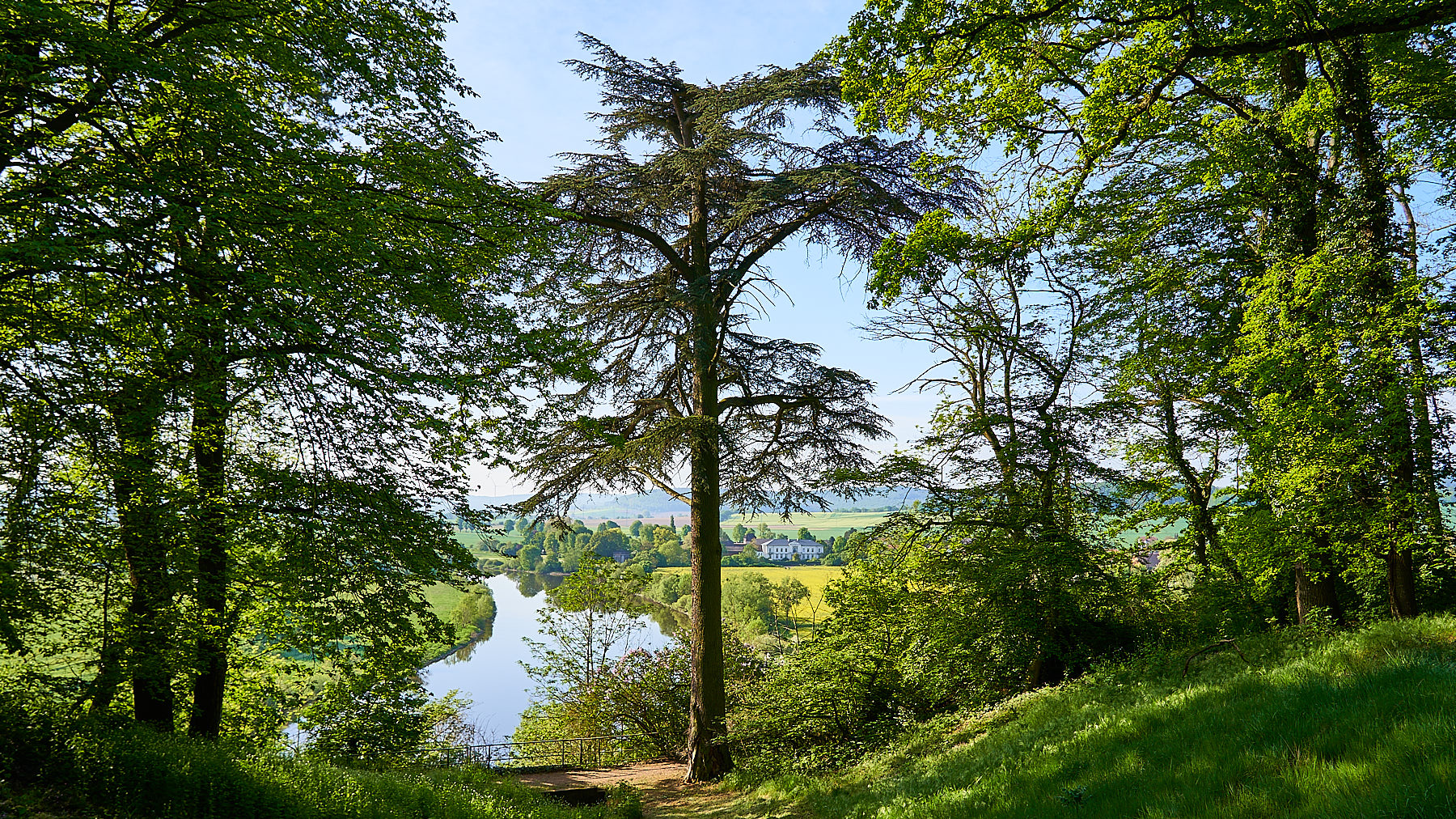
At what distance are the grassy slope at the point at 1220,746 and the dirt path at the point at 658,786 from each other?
2164mm

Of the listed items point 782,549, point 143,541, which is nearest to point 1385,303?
point 143,541

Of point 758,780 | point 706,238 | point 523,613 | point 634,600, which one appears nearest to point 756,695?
point 758,780

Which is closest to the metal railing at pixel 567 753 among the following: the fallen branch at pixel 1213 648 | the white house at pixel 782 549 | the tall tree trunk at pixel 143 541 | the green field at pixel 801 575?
the tall tree trunk at pixel 143 541

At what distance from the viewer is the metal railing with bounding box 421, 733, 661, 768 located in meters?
16.0

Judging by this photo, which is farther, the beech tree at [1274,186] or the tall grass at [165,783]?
the beech tree at [1274,186]

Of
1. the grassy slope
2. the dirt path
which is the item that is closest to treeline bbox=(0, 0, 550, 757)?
the dirt path

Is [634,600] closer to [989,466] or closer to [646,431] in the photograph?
[646,431]

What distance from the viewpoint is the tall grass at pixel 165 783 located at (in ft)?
19.0

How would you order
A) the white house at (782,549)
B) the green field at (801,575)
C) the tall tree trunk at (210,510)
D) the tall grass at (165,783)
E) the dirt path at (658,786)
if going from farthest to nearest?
the white house at (782,549), the green field at (801,575), the dirt path at (658,786), the tall tree trunk at (210,510), the tall grass at (165,783)

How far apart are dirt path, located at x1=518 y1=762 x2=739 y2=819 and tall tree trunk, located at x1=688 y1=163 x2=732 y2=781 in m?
0.64

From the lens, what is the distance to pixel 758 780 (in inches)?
497

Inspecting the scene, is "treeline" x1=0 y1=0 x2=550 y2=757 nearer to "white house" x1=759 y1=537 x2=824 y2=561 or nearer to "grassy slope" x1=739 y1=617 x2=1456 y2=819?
"grassy slope" x1=739 y1=617 x2=1456 y2=819

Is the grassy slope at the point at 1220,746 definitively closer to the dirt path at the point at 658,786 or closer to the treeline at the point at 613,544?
the dirt path at the point at 658,786

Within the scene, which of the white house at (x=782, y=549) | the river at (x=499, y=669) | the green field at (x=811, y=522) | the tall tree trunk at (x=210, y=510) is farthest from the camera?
the white house at (x=782, y=549)
